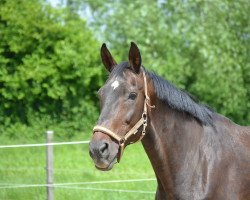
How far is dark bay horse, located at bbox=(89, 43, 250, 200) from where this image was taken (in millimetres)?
3592

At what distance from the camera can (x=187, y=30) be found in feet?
47.0

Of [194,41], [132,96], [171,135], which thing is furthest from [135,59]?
[194,41]

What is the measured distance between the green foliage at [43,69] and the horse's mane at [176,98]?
934 cm

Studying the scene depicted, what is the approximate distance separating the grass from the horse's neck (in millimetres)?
3421

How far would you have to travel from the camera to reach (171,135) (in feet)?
12.6

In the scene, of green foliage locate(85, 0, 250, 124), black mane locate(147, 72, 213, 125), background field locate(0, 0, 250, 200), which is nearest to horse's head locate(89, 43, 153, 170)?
black mane locate(147, 72, 213, 125)

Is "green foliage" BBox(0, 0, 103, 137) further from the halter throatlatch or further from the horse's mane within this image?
the halter throatlatch

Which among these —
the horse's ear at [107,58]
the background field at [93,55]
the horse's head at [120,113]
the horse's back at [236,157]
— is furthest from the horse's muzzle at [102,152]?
the background field at [93,55]

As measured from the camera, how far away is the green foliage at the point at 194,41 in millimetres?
13789

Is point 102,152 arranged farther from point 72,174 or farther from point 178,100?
point 72,174

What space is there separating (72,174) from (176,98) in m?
5.35

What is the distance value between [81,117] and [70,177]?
488cm

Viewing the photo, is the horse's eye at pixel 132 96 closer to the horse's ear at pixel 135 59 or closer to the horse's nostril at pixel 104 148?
the horse's ear at pixel 135 59

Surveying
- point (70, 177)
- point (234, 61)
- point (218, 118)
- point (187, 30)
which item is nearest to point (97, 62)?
point (187, 30)
